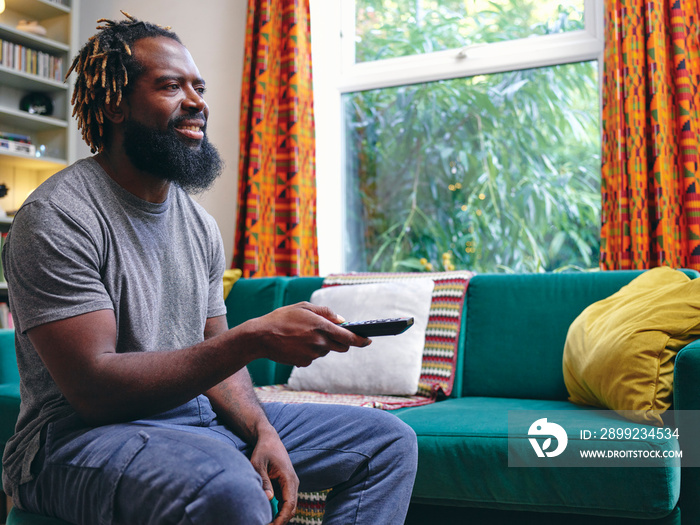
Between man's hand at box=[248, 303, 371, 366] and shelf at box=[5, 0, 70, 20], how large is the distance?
3554 mm

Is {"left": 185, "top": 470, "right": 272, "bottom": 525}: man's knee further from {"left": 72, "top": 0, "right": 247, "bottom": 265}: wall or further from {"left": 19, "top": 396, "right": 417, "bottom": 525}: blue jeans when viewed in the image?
{"left": 72, "top": 0, "right": 247, "bottom": 265}: wall

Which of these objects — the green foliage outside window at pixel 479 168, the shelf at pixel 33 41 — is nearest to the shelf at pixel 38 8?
the shelf at pixel 33 41

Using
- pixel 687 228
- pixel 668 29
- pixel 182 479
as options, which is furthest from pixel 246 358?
pixel 668 29

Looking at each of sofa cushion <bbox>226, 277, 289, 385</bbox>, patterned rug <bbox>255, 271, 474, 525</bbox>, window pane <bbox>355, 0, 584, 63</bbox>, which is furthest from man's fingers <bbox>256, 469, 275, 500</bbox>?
window pane <bbox>355, 0, 584, 63</bbox>

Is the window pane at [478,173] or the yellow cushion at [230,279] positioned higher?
the window pane at [478,173]

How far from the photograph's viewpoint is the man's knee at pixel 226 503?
2.66ft

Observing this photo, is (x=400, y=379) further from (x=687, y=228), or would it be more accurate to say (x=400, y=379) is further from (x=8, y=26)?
(x=8, y=26)

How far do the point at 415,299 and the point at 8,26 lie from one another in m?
2.84

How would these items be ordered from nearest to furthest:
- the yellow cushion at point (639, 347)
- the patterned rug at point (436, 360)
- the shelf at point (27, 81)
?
the yellow cushion at point (639, 347) → the patterned rug at point (436, 360) → the shelf at point (27, 81)

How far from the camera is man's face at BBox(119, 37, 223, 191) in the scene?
1.18 metres

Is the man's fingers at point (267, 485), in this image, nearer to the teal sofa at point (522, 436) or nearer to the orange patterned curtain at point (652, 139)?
the teal sofa at point (522, 436)

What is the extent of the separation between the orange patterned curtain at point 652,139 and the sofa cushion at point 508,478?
0.90 meters

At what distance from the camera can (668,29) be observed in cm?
233

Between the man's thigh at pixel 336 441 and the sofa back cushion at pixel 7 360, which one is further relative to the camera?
the sofa back cushion at pixel 7 360
